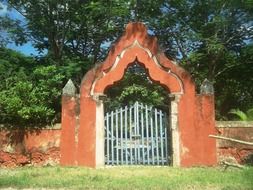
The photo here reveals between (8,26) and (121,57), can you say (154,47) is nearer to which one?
(121,57)

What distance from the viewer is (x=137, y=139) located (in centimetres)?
1427

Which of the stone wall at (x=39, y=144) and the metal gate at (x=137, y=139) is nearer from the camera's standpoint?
the stone wall at (x=39, y=144)

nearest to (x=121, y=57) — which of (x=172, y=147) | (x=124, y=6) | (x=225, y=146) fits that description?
(x=124, y=6)

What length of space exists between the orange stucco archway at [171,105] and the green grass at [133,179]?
1347 millimetres

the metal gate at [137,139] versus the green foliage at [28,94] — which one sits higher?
the green foliage at [28,94]

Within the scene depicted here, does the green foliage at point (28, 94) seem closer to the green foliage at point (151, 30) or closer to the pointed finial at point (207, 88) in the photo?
the green foliage at point (151, 30)

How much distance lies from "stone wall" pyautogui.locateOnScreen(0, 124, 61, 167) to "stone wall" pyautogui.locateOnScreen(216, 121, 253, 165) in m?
4.97

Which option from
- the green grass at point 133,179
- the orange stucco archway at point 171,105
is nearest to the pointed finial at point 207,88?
the orange stucco archway at point 171,105

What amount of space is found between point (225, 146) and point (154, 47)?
12.3 ft

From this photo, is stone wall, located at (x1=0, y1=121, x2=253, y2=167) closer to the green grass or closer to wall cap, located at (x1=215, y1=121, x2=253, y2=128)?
wall cap, located at (x1=215, y1=121, x2=253, y2=128)

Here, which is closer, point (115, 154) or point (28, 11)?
point (115, 154)

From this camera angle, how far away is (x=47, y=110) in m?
14.3

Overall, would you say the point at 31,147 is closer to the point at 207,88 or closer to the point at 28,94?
the point at 28,94

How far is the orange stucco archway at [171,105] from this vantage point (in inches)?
546
